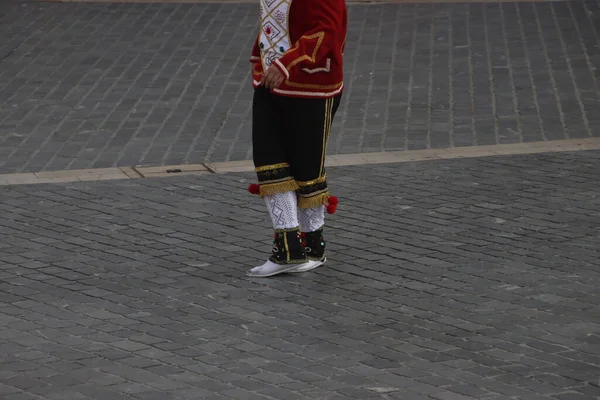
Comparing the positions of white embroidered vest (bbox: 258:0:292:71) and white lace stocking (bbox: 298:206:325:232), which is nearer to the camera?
white embroidered vest (bbox: 258:0:292:71)

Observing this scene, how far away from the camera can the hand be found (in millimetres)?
6543

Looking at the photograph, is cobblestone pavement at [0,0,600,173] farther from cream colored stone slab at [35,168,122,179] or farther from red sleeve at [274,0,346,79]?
red sleeve at [274,0,346,79]

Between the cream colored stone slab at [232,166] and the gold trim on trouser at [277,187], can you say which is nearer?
the gold trim on trouser at [277,187]

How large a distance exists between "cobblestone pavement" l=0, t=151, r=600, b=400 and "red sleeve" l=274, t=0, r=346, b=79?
1145mm

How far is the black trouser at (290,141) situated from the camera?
6.80m

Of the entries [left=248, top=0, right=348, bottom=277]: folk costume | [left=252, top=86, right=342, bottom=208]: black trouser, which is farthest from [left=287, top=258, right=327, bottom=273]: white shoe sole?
[left=252, top=86, right=342, bottom=208]: black trouser

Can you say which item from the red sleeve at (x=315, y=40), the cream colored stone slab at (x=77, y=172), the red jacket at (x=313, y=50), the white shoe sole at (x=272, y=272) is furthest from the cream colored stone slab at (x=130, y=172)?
the red sleeve at (x=315, y=40)

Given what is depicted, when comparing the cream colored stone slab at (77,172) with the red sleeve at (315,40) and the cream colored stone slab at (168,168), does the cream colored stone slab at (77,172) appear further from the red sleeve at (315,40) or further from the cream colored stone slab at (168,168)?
the red sleeve at (315,40)

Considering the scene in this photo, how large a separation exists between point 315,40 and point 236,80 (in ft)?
16.6

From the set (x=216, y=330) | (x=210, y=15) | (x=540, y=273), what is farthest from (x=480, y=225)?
(x=210, y=15)

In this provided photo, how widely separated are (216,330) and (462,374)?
1.21m

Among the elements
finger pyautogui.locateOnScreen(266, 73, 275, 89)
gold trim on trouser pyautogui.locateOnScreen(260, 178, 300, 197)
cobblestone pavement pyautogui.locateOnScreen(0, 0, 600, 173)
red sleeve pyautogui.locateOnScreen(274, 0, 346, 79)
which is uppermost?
red sleeve pyautogui.locateOnScreen(274, 0, 346, 79)

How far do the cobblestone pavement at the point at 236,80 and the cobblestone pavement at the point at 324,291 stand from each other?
95cm

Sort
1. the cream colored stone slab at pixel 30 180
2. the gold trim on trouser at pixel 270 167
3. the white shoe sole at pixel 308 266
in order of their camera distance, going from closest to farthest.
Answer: the gold trim on trouser at pixel 270 167 → the white shoe sole at pixel 308 266 → the cream colored stone slab at pixel 30 180
